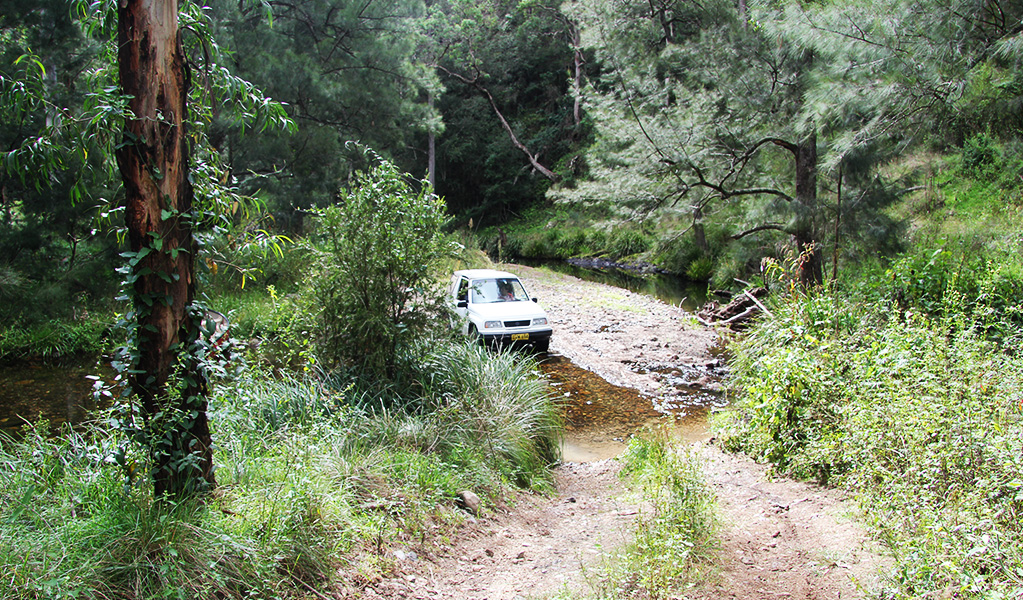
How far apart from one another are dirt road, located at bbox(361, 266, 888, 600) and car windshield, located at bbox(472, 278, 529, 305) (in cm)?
492

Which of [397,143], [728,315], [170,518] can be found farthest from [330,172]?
[170,518]

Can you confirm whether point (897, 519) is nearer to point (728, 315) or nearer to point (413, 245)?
point (413, 245)

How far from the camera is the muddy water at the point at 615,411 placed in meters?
7.50

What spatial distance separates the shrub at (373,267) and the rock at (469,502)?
195cm

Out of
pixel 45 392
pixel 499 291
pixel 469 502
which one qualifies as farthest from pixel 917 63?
pixel 45 392

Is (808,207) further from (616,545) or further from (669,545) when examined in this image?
(669,545)

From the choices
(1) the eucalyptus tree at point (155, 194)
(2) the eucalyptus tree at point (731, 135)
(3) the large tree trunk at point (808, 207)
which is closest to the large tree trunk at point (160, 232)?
(1) the eucalyptus tree at point (155, 194)

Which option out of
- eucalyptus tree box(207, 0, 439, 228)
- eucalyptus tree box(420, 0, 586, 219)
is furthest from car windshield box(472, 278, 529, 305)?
eucalyptus tree box(420, 0, 586, 219)

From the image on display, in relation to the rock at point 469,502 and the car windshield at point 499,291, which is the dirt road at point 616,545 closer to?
the rock at point 469,502

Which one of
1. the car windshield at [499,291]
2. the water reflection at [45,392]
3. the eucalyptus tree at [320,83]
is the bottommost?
the water reflection at [45,392]

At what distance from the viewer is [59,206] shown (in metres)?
9.63

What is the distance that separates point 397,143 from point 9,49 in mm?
10699

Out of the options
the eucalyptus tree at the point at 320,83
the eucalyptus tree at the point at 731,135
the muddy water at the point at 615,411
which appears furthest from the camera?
the eucalyptus tree at the point at 320,83

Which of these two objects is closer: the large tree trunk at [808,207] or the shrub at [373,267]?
the shrub at [373,267]
